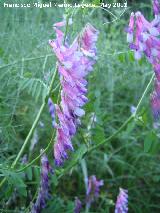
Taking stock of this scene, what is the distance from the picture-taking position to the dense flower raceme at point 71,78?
4.62 feet

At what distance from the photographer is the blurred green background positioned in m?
2.03

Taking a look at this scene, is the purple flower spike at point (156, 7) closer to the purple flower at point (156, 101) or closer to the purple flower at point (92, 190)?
the purple flower at point (156, 101)

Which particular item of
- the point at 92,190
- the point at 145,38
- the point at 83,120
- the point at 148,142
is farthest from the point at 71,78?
the point at 92,190

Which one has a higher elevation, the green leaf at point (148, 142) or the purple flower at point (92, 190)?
the green leaf at point (148, 142)

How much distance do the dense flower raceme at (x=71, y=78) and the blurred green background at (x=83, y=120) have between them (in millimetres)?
197

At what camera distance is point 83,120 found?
2.53 meters

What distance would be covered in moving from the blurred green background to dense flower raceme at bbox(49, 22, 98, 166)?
0.20 metres

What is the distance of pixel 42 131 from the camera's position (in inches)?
123

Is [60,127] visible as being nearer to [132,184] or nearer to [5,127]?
[5,127]

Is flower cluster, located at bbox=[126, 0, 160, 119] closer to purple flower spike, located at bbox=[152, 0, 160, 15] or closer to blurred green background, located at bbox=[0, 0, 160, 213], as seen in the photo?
purple flower spike, located at bbox=[152, 0, 160, 15]

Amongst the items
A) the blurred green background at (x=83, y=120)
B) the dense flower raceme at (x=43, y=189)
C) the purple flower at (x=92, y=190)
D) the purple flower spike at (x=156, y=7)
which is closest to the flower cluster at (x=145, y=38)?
the purple flower spike at (x=156, y=7)

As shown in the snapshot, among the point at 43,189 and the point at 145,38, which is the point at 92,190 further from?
the point at 145,38

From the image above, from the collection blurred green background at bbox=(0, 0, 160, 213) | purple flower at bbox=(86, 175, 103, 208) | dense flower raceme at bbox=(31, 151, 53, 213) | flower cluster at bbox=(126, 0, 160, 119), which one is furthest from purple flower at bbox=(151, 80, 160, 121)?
purple flower at bbox=(86, 175, 103, 208)

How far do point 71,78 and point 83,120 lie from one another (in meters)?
1.14
